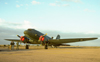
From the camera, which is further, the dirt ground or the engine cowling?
the engine cowling

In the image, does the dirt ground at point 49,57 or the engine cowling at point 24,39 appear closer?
the dirt ground at point 49,57

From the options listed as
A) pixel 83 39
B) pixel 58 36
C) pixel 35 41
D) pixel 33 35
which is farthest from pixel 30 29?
pixel 58 36

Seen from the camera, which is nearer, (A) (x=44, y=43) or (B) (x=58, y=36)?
(A) (x=44, y=43)

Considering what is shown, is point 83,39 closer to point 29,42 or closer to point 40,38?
point 40,38

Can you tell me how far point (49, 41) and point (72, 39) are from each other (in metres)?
7.49

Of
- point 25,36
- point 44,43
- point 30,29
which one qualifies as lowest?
point 44,43

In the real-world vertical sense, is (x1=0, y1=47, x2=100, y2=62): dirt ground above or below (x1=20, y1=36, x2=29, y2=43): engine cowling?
below

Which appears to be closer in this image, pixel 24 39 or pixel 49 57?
pixel 49 57

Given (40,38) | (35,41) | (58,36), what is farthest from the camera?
(58,36)

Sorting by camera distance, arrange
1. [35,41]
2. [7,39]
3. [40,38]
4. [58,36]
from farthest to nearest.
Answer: [58,36]
[7,39]
[35,41]
[40,38]

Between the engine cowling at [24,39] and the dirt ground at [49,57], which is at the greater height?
the engine cowling at [24,39]

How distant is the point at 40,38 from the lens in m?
31.6

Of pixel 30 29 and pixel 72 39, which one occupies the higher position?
pixel 30 29

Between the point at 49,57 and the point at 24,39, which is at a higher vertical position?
the point at 24,39
